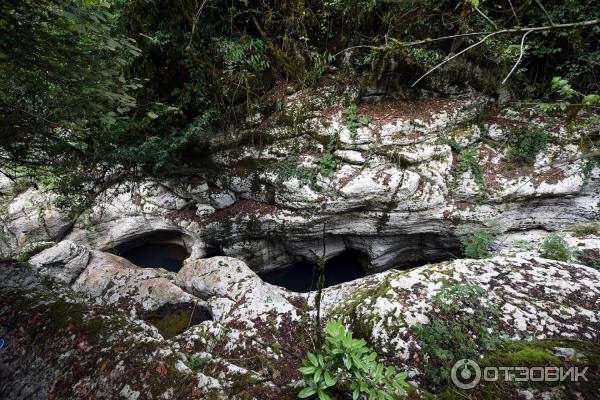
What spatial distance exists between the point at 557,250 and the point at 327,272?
5.46 m

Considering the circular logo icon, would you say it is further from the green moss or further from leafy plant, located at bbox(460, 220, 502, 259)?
the green moss

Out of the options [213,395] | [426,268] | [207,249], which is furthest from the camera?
[207,249]

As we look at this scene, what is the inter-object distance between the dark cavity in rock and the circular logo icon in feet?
12.9

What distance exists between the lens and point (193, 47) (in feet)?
20.3

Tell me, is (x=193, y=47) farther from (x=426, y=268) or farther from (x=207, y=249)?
(x=426, y=268)

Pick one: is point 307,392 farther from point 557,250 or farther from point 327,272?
point 327,272

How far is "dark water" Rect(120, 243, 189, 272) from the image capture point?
8.97 metres

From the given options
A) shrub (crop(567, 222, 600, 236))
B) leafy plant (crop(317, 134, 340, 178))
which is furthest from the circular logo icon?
leafy plant (crop(317, 134, 340, 178))

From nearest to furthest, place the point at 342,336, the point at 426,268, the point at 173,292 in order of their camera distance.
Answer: the point at 342,336
the point at 426,268
the point at 173,292

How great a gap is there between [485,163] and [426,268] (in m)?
3.86

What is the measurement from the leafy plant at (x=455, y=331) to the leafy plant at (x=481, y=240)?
8.23 ft

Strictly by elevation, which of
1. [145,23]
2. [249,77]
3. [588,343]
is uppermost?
[145,23]

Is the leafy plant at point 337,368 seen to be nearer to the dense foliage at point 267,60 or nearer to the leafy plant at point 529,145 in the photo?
the dense foliage at point 267,60

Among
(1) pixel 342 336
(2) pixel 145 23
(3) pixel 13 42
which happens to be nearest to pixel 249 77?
(2) pixel 145 23
